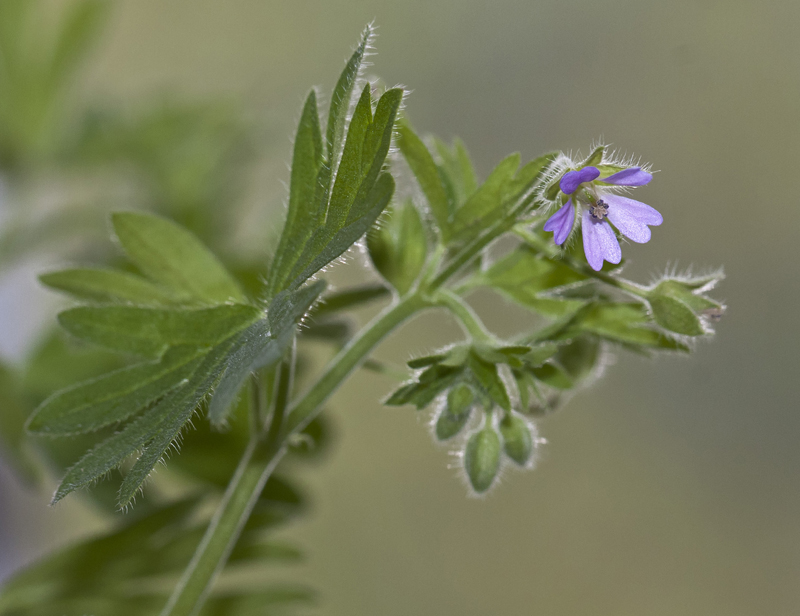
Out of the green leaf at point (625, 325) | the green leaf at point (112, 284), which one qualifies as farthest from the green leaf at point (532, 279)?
the green leaf at point (112, 284)

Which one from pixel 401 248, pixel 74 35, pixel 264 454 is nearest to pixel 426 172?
pixel 401 248

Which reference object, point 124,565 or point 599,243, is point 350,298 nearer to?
point 599,243

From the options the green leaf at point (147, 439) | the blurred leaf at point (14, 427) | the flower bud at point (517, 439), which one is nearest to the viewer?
the green leaf at point (147, 439)

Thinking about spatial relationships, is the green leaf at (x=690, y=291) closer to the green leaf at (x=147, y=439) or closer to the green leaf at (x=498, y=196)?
the green leaf at (x=498, y=196)

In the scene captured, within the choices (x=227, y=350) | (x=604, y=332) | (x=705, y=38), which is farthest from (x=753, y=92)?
(x=227, y=350)

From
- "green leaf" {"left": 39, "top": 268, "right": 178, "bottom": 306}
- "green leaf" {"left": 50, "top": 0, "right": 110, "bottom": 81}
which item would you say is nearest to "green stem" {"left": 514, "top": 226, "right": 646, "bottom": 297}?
"green leaf" {"left": 39, "top": 268, "right": 178, "bottom": 306}

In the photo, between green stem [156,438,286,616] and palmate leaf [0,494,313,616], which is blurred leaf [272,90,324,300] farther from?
palmate leaf [0,494,313,616]

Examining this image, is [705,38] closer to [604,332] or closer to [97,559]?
[604,332]
